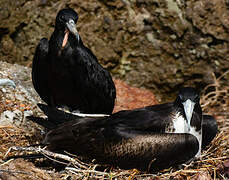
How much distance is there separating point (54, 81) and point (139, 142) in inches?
52.2

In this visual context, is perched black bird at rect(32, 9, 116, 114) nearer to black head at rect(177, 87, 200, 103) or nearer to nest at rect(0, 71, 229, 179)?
nest at rect(0, 71, 229, 179)

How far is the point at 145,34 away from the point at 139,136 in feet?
10.4

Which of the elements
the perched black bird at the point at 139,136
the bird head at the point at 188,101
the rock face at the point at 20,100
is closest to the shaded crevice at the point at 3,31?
the rock face at the point at 20,100

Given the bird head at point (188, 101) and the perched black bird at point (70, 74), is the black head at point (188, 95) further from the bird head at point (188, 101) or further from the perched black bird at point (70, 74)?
the perched black bird at point (70, 74)

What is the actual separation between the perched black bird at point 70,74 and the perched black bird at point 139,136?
0.54m

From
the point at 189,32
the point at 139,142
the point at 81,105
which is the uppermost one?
the point at 189,32

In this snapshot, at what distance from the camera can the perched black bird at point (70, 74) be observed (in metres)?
4.58

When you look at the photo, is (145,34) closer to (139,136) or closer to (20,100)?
(20,100)

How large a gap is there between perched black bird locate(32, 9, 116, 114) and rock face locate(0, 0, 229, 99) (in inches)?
74.0

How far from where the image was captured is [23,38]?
6.71 metres

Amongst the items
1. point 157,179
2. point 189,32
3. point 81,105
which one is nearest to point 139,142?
point 157,179

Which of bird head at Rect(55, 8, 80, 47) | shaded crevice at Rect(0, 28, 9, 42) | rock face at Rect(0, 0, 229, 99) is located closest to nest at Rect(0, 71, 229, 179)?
bird head at Rect(55, 8, 80, 47)

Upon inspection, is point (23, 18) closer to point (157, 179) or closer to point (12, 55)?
point (12, 55)

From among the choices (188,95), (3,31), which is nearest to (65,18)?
(188,95)
